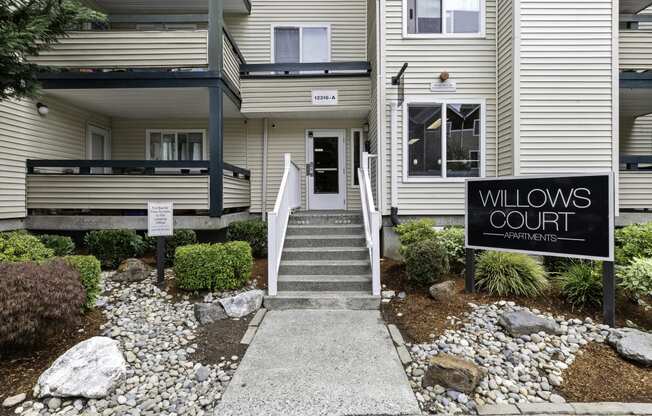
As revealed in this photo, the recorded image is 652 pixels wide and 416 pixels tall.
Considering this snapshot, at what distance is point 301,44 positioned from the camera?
9344 mm

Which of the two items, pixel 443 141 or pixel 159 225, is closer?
pixel 159 225

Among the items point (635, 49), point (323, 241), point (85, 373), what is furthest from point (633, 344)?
point (635, 49)

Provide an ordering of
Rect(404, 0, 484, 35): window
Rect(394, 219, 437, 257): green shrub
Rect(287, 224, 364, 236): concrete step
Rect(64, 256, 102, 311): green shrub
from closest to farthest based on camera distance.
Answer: Rect(64, 256, 102, 311): green shrub < Rect(394, 219, 437, 257): green shrub < Rect(287, 224, 364, 236): concrete step < Rect(404, 0, 484, 35): window

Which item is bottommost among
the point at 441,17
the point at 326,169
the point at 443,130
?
the point at 326,169

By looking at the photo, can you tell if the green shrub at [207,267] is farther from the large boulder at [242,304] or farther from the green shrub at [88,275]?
the green shrub at [88,275]

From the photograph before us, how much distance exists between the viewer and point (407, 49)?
6.94m

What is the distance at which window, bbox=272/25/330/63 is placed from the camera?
368 inches

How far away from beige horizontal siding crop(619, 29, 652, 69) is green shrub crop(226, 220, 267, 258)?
323 inches

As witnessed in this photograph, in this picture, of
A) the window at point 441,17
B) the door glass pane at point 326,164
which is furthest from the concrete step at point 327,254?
the window at point 441,17

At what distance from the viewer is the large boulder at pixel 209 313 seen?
167 inches

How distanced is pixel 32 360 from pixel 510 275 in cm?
566

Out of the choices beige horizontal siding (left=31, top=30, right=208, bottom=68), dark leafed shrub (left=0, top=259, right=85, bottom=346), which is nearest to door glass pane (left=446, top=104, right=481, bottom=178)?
beige horizontal siding (left=31, top=30, right=208, bottom=68)

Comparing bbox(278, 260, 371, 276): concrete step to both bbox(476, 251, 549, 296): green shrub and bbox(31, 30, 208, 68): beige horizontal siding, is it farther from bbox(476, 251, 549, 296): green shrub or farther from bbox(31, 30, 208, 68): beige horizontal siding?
bbox(31, 30, 208, 68): beige horizontal siding

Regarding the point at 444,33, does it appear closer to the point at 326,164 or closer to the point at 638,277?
the point at 326,164
